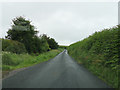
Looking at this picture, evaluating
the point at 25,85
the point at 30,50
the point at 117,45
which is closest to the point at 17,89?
the point at 25,85

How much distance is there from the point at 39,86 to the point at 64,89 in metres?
1.23

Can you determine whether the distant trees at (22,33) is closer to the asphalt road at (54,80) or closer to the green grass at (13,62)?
the green grass at (13,62)

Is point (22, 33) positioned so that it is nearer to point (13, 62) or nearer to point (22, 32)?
point (22, 32)

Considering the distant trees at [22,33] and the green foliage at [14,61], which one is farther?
the distant trees at [22,33]

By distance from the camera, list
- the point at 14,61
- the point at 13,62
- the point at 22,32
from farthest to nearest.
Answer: the point at 22,32
the point at 14,61
the point at 13,62

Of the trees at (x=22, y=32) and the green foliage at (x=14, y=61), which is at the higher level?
the trees at (x=22, y=32)

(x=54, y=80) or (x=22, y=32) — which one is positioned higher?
(x=22, y=32)

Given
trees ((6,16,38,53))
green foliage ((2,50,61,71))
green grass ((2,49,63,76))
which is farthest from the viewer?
trees ((6,16,38,53))

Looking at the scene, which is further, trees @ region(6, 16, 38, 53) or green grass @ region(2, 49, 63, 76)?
trees @ region(6, 16, 38, 53)

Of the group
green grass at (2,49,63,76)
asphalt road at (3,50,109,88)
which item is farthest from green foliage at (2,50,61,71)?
asphalt road at (3,50,109,88)

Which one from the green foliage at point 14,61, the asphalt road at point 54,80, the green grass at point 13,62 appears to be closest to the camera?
the asphalt road at point 54,80

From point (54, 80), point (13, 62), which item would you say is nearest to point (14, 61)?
point (13, 62)

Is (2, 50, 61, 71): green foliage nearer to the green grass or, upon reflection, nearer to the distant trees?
the green grass

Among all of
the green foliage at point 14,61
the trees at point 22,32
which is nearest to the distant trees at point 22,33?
the trees at point 22,32
